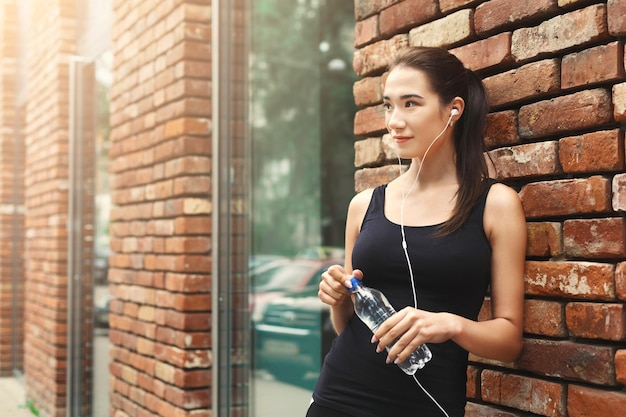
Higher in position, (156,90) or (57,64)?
(57,64)

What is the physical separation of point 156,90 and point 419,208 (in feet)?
10.3

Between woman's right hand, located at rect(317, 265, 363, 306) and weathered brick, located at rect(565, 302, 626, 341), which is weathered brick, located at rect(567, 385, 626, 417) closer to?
weathered brick, located at rect(565, 302, 626, 341)

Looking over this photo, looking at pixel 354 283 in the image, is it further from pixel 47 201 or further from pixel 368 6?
pixel 47 201

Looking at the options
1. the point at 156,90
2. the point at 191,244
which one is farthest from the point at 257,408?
the point at 156,90

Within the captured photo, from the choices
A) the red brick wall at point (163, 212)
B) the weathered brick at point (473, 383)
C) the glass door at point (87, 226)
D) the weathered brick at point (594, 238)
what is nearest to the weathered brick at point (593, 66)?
the weathered brick at point (594, 238)

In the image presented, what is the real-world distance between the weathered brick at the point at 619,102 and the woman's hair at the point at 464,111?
378 millimetres

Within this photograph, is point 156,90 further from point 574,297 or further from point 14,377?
point 14,377

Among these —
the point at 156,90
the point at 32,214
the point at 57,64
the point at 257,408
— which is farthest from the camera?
the point at 32,214

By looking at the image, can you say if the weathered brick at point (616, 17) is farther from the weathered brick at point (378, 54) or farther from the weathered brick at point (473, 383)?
the weathered brick at point (473, 383)

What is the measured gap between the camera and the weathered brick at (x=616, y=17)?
2.05m

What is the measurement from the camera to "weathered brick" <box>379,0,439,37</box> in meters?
2.74

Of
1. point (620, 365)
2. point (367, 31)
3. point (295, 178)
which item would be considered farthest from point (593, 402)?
point (295, 178)

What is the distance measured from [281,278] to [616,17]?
9.03 feet

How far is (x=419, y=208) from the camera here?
2281 mm
